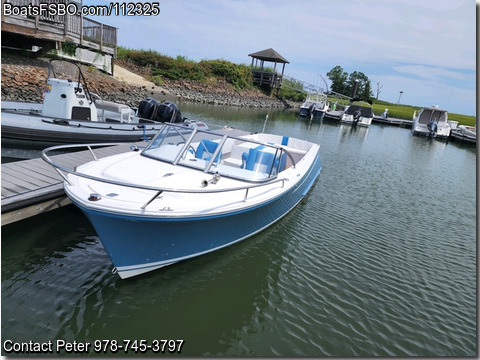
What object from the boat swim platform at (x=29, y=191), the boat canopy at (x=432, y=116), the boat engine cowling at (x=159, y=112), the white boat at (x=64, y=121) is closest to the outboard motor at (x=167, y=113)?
the boat engine cowling at (x=159, y=112)

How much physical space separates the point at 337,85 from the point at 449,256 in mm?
77359

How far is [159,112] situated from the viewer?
1255 cm

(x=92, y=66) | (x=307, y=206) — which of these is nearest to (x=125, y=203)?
(x=307, y=206)

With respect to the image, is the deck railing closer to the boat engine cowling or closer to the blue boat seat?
the boat engine cowling

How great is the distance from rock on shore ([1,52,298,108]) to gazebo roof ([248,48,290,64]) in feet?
18.6

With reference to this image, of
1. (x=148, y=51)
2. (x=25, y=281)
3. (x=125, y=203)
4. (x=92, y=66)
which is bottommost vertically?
(x=25, y=281)

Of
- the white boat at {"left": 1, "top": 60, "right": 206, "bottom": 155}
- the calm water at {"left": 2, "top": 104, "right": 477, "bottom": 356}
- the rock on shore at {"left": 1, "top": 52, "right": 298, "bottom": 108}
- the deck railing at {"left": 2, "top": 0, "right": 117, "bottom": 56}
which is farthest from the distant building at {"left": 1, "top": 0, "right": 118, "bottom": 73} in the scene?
the calm water at {"left": 2, "top": 104, "right": 477, "bottom": 356}

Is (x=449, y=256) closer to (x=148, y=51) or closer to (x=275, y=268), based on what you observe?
(x=275, y=268)

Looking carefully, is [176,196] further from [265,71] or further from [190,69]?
[265,71]

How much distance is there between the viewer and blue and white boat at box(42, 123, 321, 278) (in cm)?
448

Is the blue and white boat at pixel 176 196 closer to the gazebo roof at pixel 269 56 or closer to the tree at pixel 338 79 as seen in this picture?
the gazebo roof at pixel 269 56

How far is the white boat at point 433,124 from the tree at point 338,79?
1595 inches

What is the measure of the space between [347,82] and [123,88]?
64.5 meters

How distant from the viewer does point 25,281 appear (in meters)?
4.71
